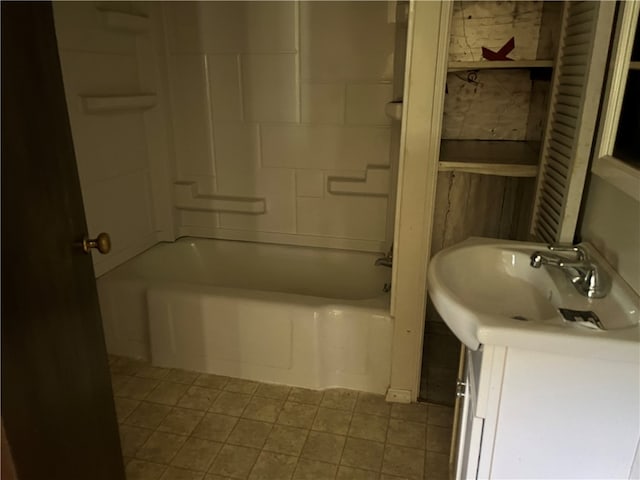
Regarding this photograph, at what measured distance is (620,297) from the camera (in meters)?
1.07

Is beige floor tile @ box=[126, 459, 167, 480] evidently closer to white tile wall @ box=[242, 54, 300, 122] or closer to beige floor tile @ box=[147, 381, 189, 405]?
beige floor tile @ box=[147, 381, 189, 405]

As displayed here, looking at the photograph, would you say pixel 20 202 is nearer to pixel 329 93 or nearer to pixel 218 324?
pixel 218 324

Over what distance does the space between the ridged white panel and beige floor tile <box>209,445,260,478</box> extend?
127 centimetres

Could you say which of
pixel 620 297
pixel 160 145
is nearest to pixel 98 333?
pixel 620 297

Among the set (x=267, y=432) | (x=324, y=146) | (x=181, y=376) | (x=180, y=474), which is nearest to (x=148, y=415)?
(x=181, y=376)

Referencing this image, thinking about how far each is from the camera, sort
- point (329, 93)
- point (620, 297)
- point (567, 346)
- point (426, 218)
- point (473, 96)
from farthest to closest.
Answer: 1. point (329, 93)
2. point (473, 96)
3. point (426, 218)
4. point (620, 297)
5. point (567, 346)

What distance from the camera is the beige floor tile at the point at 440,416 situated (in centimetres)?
191

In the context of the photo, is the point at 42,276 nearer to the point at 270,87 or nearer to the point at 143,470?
the point at 143,470

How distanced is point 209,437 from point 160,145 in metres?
1.55

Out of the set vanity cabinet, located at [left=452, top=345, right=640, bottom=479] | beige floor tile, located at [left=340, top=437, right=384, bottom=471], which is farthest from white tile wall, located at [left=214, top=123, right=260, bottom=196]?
vanity cabinet, located at [left=452, top=345, right=640, bottom=479]

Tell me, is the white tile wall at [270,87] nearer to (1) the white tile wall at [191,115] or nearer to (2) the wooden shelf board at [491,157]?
(1) the white tile wall at [191,115]

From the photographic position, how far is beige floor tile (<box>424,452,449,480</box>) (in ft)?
5.47

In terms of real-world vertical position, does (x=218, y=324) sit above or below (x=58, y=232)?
below

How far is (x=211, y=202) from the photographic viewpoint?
9.00 ft
